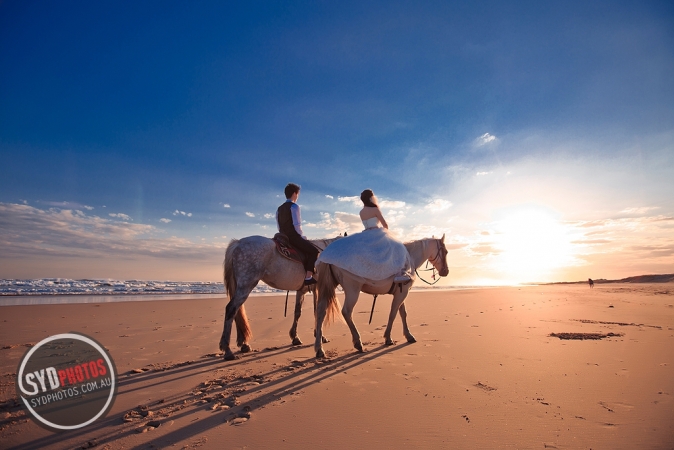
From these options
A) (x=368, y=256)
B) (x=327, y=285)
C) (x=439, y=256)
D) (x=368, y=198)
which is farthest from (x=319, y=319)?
(x=439, y=256)

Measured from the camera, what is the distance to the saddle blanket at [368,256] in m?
5.40

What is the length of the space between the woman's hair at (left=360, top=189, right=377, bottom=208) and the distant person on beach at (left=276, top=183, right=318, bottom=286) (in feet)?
4.57

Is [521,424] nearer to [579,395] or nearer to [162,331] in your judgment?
[579,395]

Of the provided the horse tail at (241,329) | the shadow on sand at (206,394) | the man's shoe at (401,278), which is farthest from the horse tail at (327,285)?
the horse tail at (241,329)

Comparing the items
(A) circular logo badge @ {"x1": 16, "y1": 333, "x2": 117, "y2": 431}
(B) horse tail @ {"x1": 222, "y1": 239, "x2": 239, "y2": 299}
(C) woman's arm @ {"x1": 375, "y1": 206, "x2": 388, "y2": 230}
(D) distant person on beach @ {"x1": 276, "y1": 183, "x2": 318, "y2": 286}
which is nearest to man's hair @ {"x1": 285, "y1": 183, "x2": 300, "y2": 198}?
(D) distant person on beach @ {"x1": 276, "y1": 183, "x2": 318, "y2": 286}

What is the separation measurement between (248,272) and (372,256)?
228cm

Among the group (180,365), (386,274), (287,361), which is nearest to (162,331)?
Answer: (180,365)

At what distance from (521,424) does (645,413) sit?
3.67ft

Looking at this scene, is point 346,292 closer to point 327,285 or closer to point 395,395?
point 327,285

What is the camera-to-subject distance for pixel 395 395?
129 inches

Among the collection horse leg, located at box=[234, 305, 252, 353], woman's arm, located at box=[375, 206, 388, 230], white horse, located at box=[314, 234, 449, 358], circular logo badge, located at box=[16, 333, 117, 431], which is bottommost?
circular logo badge, located at box=[16, 333, 117, 431]

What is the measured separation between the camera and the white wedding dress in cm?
540

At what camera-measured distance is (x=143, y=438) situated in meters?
2.45

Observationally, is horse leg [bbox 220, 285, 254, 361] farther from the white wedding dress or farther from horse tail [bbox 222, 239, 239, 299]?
the white wedding dress
